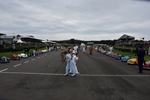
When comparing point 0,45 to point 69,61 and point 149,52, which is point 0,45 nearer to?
point 149,52

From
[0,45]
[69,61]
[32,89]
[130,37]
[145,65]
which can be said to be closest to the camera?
[32,89]

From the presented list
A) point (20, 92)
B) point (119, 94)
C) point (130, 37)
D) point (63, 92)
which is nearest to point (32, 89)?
point (20, 92)

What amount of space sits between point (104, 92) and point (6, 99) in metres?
3.95

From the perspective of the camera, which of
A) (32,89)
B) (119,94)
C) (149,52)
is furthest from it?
(149,52)

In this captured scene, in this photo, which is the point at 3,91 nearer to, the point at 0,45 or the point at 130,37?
the point at 0,45

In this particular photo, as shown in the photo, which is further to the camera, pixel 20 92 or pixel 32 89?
pixel 32 89

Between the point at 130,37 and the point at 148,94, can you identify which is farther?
the point at 130,37

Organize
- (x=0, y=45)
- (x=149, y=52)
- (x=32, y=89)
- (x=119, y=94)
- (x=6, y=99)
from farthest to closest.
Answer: (x=0, y=45), (x=149, y=52), (x=32, y=89), (x=119, y=94), (x=6, y=99)

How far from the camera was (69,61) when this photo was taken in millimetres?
13750

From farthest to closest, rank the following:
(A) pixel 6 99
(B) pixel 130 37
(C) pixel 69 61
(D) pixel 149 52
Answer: (B) pixel 130 37 → (D) pixel 149 52 → (C) pixel 69 61 → (A) pixel 6 99

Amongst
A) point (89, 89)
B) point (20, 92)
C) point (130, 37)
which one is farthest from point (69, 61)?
point (130, 37)

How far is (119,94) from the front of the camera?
27.1 feet

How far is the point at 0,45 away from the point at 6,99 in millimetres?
43516

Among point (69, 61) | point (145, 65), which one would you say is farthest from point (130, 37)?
point (69, 61)
